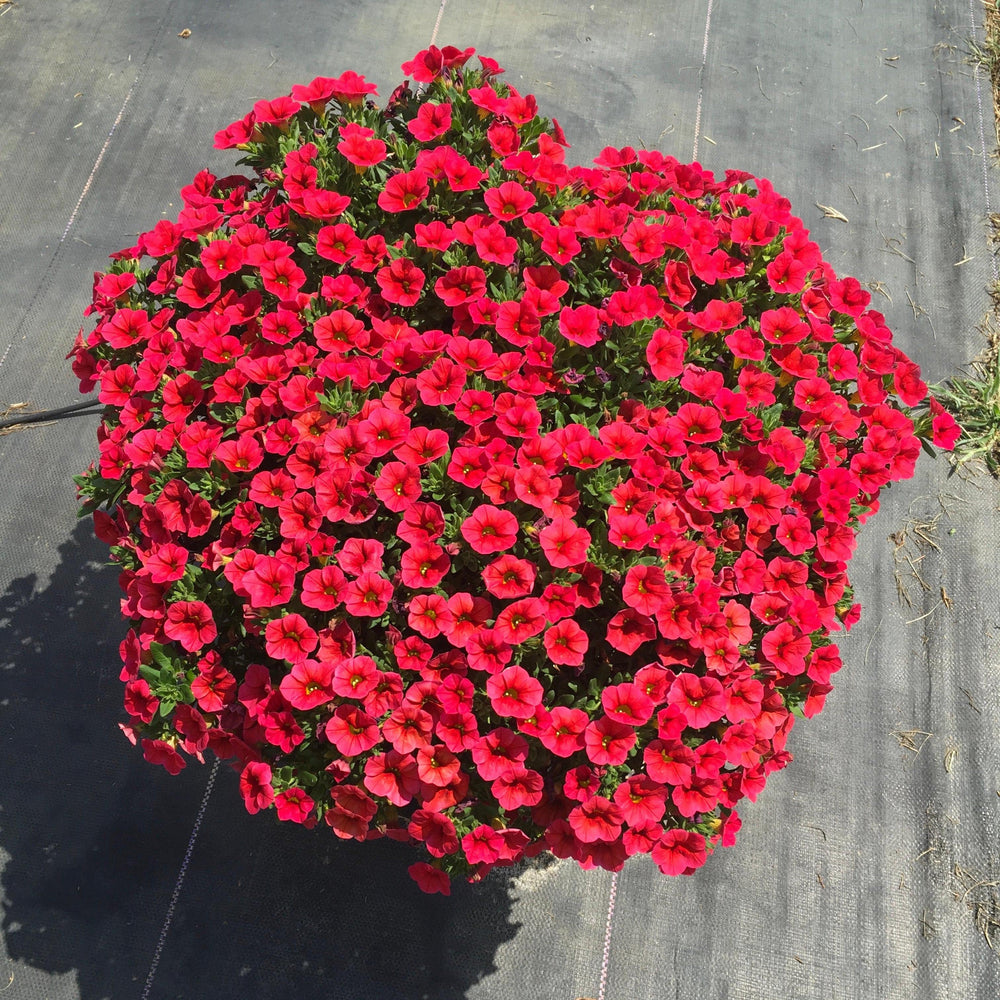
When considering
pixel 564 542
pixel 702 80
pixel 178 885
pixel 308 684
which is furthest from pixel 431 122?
pixel 702 80

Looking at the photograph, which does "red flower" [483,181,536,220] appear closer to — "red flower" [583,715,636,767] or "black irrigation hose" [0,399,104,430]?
"red flower" [583,715,636,767]

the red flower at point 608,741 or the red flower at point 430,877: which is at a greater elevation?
the red flower at point 608,741

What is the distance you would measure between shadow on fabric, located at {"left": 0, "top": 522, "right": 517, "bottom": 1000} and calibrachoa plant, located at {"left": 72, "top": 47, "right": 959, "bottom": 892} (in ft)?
2.58

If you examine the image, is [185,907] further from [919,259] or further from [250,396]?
[919,259]

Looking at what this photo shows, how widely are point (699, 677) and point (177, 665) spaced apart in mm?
1208

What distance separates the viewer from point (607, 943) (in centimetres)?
291

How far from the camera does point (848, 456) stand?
2.39 m

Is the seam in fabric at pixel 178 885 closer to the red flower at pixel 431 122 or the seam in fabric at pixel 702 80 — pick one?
the red flower at pixel 431 122

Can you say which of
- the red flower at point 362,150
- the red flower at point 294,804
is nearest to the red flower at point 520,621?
the red flower at point 294,804

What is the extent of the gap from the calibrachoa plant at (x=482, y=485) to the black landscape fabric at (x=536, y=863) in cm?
89

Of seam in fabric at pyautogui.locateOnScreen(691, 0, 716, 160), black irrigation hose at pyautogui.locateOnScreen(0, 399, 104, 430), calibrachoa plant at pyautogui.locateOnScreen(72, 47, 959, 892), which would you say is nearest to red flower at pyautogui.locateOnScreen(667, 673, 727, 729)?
calibrachoa plant at pyautogui.locateOnScreen(72, 47, 959, 892)

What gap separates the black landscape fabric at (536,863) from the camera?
2.89 m

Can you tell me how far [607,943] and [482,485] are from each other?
175cm

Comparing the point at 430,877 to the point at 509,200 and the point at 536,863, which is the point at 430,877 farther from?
the point at 509,200
